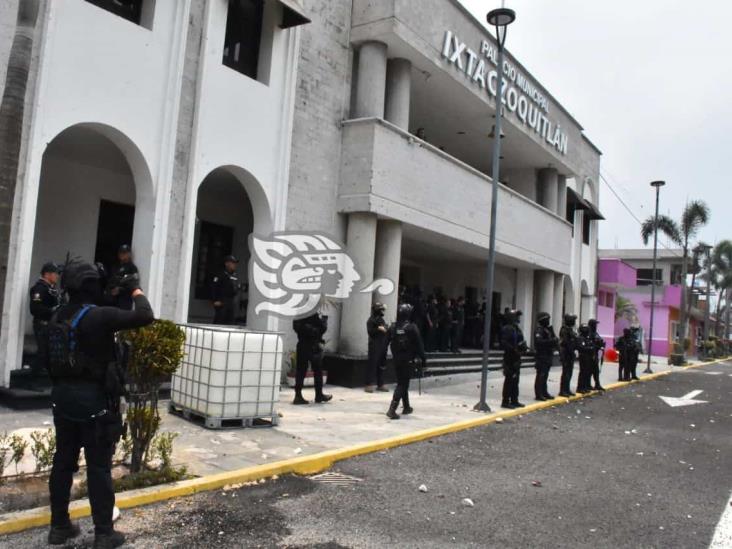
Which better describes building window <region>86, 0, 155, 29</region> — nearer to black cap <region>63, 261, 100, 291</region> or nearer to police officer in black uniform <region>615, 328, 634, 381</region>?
black cap <region>63, 261, 100, 291</region>

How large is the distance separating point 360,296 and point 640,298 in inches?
1573

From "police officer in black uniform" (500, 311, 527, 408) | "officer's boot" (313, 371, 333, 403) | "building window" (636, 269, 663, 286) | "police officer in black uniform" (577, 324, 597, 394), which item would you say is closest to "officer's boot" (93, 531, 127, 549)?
"officer's boot" (313, 371, 333, 403)

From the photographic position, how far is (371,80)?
40.0ft

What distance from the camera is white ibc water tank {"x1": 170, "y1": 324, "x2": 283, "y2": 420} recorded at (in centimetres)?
675

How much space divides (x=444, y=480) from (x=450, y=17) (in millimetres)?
11636

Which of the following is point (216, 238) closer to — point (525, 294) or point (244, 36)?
point (244, 36)

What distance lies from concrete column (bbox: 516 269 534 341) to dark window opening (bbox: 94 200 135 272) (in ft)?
45.1

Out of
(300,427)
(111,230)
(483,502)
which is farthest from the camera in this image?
(111,230)

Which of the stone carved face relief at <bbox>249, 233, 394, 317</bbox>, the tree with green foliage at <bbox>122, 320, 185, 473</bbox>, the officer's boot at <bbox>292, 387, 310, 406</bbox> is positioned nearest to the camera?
the tree with green foliage at <bbox>122, 320, 185, 473</bbox>

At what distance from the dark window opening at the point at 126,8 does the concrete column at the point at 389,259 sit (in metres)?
6.08

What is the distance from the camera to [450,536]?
423 centimetres

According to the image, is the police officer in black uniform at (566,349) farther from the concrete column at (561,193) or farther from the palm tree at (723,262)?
the palm tree at (723,262)

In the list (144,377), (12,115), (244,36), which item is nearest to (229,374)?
(144,377)

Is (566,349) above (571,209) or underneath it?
underneath
